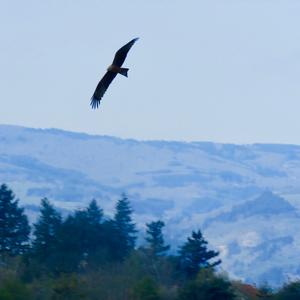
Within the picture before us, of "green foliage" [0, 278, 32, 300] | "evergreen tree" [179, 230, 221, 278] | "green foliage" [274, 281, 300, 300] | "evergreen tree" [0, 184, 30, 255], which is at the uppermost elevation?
"evergreen tree" [0, 184, 30, 255]

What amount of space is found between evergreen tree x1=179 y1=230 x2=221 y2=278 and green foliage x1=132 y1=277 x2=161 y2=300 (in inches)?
478

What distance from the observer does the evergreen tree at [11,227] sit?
60.3 m

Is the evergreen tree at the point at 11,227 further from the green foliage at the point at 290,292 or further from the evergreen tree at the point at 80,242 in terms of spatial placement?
the green foliage at the point at 290,292

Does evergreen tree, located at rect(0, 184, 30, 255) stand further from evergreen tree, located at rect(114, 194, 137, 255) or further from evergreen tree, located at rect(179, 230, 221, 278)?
evergreen tree, located at rect(179, 230, 221, 278)

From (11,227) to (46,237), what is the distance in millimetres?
4584

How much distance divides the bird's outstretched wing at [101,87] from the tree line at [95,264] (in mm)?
14634

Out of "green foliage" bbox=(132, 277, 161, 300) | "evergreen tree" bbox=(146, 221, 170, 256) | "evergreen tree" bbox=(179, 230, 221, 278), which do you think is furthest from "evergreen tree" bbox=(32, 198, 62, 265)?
"green foliage" bbox=(132, 277, 161, 300)

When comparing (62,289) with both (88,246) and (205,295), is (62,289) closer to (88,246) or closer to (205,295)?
(205,295)

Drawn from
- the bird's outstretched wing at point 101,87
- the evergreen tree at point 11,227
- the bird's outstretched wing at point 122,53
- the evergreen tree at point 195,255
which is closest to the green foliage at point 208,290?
the evergreen tree at point 195,255

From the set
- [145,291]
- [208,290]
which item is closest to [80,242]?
[208,290]

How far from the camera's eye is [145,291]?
39219 millimetres

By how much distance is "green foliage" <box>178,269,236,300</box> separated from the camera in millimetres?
39750

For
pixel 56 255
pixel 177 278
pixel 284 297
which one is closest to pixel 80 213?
pixel 56 255

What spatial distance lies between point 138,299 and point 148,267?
11.0 m
